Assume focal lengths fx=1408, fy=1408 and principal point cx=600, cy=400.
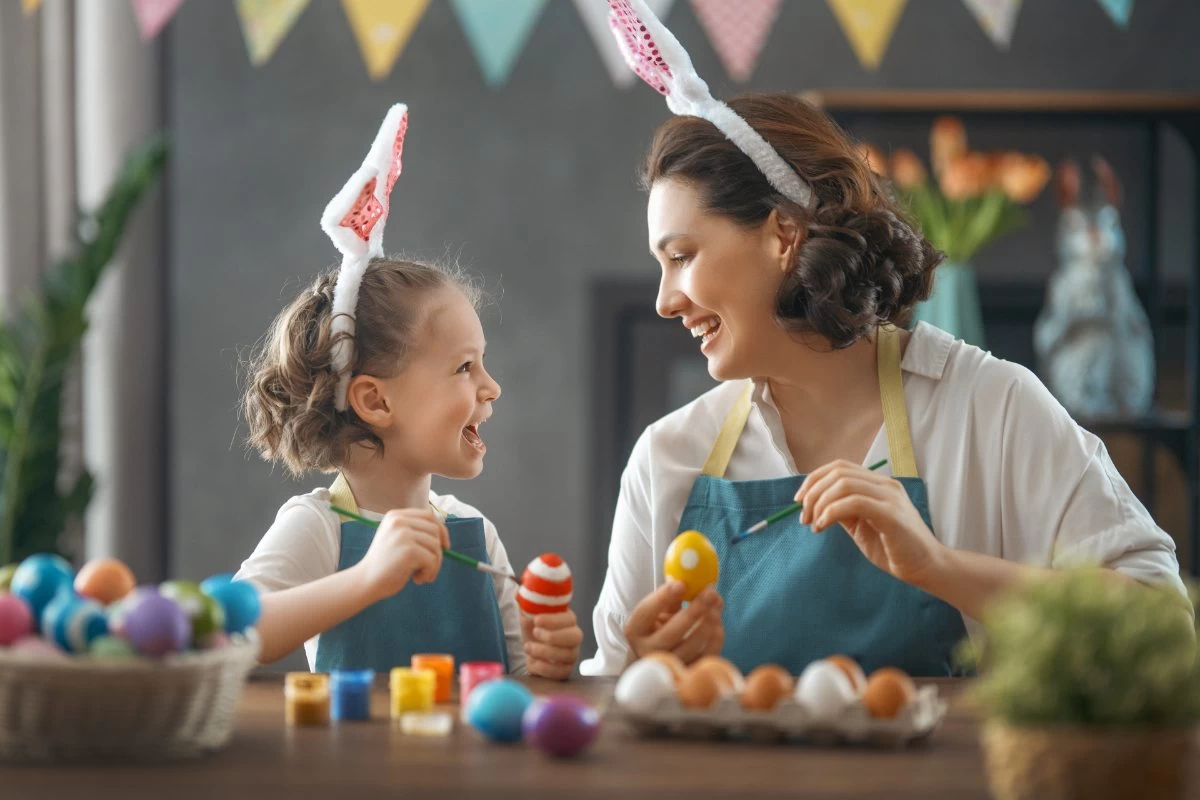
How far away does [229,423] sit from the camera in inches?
152

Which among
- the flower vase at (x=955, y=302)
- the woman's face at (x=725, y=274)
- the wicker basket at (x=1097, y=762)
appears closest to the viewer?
the wicker basket at (x=1097, y=762)

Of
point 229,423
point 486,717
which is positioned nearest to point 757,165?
point 486,717

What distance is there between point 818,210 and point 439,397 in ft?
1.76

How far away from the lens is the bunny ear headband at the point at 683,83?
1.77m

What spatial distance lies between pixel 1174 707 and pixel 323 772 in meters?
0.57

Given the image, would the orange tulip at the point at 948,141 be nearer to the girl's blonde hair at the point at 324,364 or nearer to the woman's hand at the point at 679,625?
the girl's blonde hair at the point at 324,364

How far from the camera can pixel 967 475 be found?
1.69 meters

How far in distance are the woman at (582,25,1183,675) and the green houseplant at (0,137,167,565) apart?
143 cm

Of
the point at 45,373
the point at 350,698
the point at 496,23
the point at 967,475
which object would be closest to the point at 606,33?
the point at 496,23

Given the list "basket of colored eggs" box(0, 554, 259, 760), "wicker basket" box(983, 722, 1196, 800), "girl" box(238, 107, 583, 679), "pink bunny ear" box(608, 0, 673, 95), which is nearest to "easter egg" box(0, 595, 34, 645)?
"basket of colored eggs" box(0, 554, 259, 760)

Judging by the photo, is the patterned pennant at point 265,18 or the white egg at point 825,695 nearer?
the white egg at point 825,695

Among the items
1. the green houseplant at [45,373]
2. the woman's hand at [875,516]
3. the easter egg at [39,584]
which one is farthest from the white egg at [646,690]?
the green houseplant at [45,373]

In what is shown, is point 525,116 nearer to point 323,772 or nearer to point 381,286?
point 381,286

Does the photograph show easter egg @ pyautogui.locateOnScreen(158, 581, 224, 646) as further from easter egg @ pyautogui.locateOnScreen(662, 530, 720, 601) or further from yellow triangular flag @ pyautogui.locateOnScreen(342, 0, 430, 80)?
yellow triangular flag @ pyautogui.locateOnScreen(342, 0, 430, 80)
